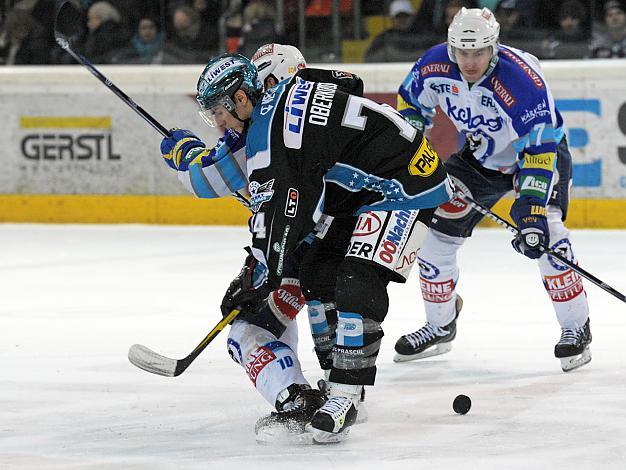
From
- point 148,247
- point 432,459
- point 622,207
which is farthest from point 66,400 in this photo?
point 622,207

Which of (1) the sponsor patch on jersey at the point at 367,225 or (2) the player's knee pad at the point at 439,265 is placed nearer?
(1) the sponsor patch on jersey at the point at 367,225

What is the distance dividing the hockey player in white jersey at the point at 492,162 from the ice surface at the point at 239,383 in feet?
0.60

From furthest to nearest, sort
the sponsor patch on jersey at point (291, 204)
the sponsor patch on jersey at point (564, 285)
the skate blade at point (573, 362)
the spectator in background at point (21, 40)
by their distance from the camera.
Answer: the spectator in background at point (21, 40), the sponsor patch on jersey at point (564, 285), the skate blade at point (573, 362), the sponsor patch on jersey at point (291, 204)

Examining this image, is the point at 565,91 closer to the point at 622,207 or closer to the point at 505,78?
the point at 622,207

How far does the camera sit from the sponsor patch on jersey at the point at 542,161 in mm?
4273

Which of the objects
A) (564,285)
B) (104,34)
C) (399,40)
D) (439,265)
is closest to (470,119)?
(439,265)

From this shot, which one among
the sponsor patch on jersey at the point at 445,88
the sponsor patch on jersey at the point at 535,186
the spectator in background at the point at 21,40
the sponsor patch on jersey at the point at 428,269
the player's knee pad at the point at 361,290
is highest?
the sponsor patch on jersey at the point at 445,88

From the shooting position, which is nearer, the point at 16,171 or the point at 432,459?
the point at 432,459

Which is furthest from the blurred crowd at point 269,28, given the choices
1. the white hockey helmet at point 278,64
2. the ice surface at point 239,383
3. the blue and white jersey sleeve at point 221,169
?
the blue and white jersey sleeve at point 221,169

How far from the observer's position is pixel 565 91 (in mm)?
7855

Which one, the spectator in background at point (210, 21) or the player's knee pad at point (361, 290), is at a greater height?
the player's knee pad at point (361, 290)

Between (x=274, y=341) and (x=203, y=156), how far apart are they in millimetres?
553

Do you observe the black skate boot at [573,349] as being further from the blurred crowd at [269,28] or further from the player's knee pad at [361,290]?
the blurred crowd at [269,28]

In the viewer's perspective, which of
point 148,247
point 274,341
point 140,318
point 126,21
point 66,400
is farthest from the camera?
point 126,21
